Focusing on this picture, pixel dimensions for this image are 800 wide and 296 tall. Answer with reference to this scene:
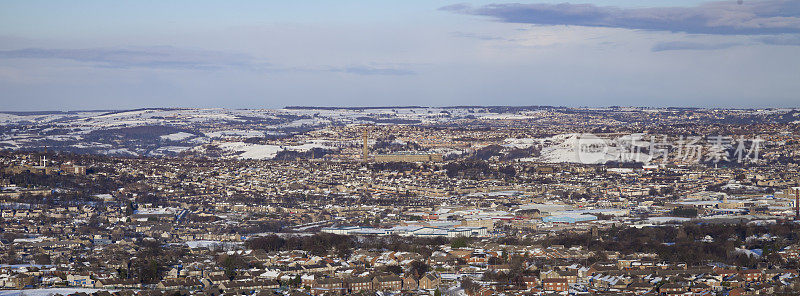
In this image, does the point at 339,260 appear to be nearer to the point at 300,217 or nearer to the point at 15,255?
the point at 15,255

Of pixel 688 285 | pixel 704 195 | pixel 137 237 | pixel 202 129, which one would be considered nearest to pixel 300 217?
pixel 137 237

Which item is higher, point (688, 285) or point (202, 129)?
point (688, 285)

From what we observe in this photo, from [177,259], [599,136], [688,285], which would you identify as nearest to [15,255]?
[177,259]

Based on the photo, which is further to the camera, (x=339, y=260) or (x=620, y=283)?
(x=339, y=260)

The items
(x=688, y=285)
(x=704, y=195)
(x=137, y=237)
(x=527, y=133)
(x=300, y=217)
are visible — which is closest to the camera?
(x=688, y=285)

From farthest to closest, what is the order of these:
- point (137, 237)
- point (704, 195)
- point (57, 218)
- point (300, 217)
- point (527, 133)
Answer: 1. point (527, 133)
2. point (704, 195)
3. point (300, 217)
4. point (57, 218)
5. point (137, 237)

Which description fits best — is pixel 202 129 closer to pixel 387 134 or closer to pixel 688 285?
pixel 387 134

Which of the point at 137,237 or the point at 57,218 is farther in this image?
the point at 57,218

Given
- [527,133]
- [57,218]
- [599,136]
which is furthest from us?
[527,133]

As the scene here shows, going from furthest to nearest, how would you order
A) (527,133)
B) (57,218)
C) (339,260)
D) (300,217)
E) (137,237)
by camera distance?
(527,133), (300,217), (57,218), (137,237), (339,260)
